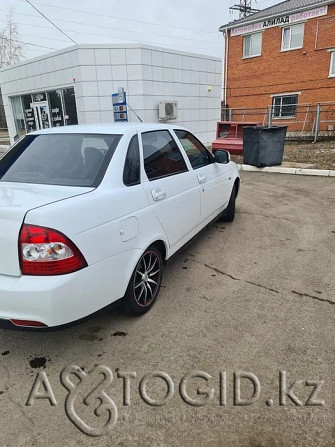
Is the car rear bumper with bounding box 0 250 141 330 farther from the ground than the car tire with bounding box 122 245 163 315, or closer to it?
farther from the ground

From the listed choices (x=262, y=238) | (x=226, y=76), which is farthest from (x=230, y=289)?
(x=226, y=76)

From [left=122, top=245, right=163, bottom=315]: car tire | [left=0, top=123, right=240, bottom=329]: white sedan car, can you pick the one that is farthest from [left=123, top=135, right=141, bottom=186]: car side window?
[left=122, top=245, right=163, bottom=315]: car tire

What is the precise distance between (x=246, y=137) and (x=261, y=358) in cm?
840

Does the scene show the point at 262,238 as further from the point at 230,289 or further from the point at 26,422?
the point at 26,422

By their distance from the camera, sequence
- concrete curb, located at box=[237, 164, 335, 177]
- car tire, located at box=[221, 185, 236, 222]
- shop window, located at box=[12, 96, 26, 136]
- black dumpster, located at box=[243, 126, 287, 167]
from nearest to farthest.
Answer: car tire, located at box=[221, 185, 236, 222], concrete curb, located at box=[237, 164, 335, 177], black dumpster, located at box=[243, 126, 287, 167], shop window, located at box=[12, 96, 26, 136]

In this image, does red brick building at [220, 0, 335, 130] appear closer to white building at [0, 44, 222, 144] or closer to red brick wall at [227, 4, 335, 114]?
red brick wall at [227, 4, 335, 114]

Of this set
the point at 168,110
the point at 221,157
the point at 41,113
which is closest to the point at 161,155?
the point at 221,157

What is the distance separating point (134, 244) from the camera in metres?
2.72

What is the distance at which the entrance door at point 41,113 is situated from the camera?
15.0 metres

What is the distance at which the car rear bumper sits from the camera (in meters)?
2.16

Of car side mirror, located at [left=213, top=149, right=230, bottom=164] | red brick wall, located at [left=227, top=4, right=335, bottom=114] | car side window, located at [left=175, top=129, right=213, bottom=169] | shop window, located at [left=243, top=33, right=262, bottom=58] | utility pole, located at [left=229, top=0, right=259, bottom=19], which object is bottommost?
car side mirror, located at [left=213, top=149, right=230, bottom=164]

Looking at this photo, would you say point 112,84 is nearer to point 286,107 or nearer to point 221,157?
point 221,157

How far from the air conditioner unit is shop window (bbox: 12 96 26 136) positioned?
26.5ft

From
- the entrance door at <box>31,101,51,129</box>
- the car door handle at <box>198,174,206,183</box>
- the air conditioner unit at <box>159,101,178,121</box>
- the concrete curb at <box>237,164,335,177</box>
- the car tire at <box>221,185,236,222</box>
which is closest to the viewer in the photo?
the car door handle at <box>198,174,206,183</box>
